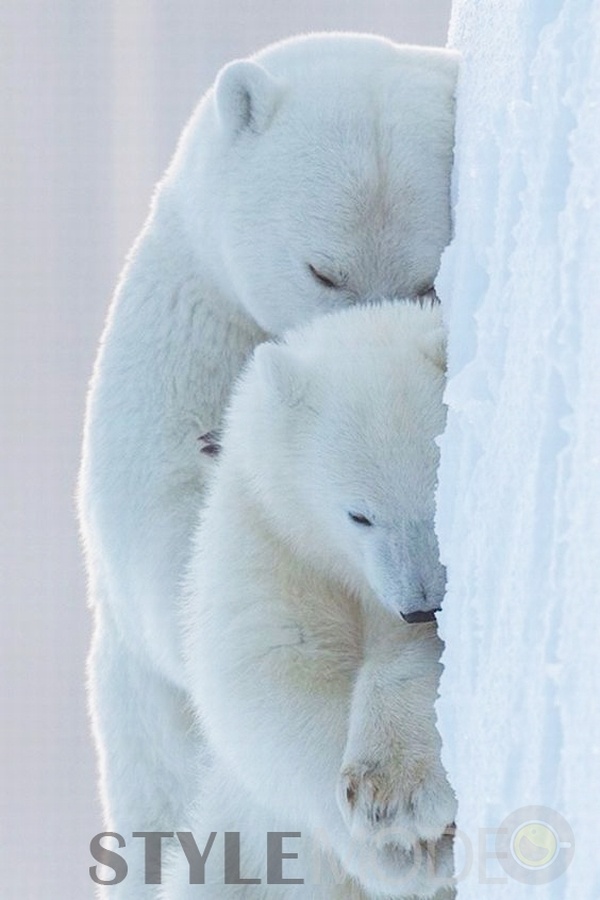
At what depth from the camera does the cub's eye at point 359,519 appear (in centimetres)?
138

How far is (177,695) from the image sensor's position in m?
2.32

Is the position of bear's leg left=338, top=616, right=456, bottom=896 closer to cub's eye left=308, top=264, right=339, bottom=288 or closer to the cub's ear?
the cub's ear

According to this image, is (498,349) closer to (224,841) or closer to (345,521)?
(345,521)

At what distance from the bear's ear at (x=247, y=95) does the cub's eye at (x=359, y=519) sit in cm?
89

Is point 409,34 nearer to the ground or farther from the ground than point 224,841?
nearer to the ground

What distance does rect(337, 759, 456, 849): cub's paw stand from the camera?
1254 millimetres

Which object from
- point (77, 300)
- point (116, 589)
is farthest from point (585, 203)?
point (77, 300)

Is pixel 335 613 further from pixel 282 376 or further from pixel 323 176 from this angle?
pixel 323 176

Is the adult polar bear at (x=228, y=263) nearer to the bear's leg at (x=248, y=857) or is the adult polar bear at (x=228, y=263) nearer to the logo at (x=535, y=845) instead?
the bear's leg at (x=248, y=857)

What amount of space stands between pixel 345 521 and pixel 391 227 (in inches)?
24.6

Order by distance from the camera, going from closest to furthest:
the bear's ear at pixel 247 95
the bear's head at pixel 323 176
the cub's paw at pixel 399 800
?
the cub's paw at pixel 399 800
the bear's head at pixel 323 176
the bear's ear at pixel 247 95

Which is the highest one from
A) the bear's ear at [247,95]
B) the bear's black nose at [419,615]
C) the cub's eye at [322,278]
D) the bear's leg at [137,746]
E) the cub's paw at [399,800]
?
the bear's ear at [247,95]

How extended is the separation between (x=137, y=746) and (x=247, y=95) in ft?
3.15

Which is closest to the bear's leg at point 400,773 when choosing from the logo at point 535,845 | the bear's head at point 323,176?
the logo at point 535,845
